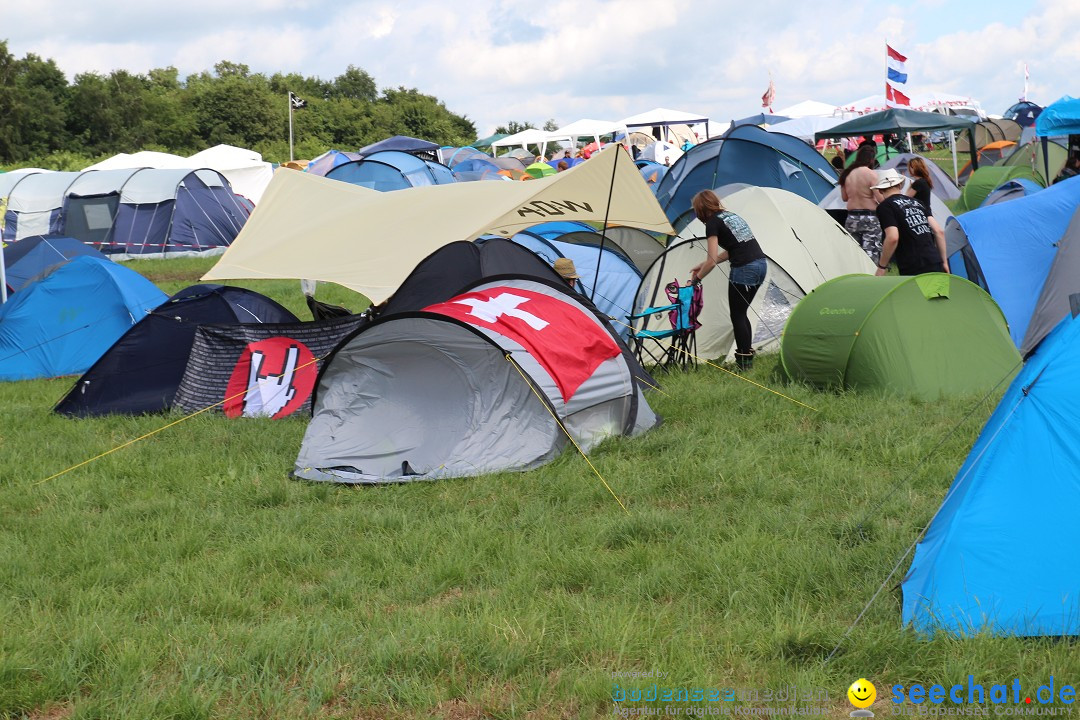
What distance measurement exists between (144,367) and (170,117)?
49.9 metres

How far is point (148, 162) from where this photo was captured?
27.3m

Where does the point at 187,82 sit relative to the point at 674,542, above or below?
above

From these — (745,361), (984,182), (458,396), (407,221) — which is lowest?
(745,361)

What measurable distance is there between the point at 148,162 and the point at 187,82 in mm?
42736

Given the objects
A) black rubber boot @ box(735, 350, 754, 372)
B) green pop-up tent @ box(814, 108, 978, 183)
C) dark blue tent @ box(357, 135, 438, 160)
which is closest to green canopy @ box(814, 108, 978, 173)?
green pop-up tent @ box(814, 108, 978, 183)

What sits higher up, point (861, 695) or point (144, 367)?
point (144, 367)

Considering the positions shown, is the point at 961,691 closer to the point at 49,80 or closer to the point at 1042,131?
the point at 1042,131

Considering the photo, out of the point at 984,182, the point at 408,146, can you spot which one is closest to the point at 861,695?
the point at 984,182

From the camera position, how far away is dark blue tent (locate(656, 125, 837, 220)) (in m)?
16.5

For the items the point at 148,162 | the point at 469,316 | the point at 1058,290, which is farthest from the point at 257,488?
the point at 148,162

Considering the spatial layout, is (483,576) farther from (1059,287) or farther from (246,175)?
(246,175)

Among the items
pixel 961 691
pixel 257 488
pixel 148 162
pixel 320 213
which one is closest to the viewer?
pixel 961 691

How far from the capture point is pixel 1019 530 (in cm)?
357

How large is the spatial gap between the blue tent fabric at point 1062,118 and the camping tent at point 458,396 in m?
11.2
